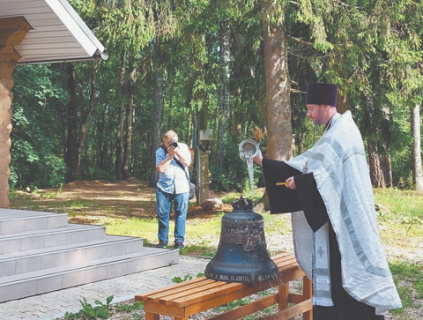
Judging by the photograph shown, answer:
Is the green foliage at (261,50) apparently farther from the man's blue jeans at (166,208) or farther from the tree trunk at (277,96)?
the man's blue jeans at (166,208)

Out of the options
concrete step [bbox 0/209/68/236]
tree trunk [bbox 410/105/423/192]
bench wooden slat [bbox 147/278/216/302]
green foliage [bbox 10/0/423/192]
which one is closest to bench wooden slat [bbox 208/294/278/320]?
bench wooden slat [bbox 147/278/216/302]

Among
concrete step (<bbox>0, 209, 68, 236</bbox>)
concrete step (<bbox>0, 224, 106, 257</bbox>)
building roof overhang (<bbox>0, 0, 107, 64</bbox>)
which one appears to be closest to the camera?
concrete step (<bbox>0, 224, 106, 257</bbox>)

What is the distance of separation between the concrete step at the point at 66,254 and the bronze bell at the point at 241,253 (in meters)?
3.24

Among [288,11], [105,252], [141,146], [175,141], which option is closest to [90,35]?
[175,141]

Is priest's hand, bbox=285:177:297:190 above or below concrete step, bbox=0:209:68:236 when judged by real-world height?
above

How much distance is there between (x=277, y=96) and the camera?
44.0ft

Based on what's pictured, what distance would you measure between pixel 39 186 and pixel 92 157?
11.1 m

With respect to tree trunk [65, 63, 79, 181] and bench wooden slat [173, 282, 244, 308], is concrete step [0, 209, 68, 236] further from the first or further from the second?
tree trunk [65, 63, 79, 181]

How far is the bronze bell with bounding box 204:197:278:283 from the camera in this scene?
4.31m

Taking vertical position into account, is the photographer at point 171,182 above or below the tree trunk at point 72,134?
below

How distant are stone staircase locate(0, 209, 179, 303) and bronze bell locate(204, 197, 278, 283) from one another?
9.73 ft

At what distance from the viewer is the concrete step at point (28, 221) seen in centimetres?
754

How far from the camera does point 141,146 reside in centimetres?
3450

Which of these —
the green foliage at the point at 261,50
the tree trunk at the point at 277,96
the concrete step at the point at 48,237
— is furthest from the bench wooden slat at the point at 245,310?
the tree trunk at the point at 277,96
